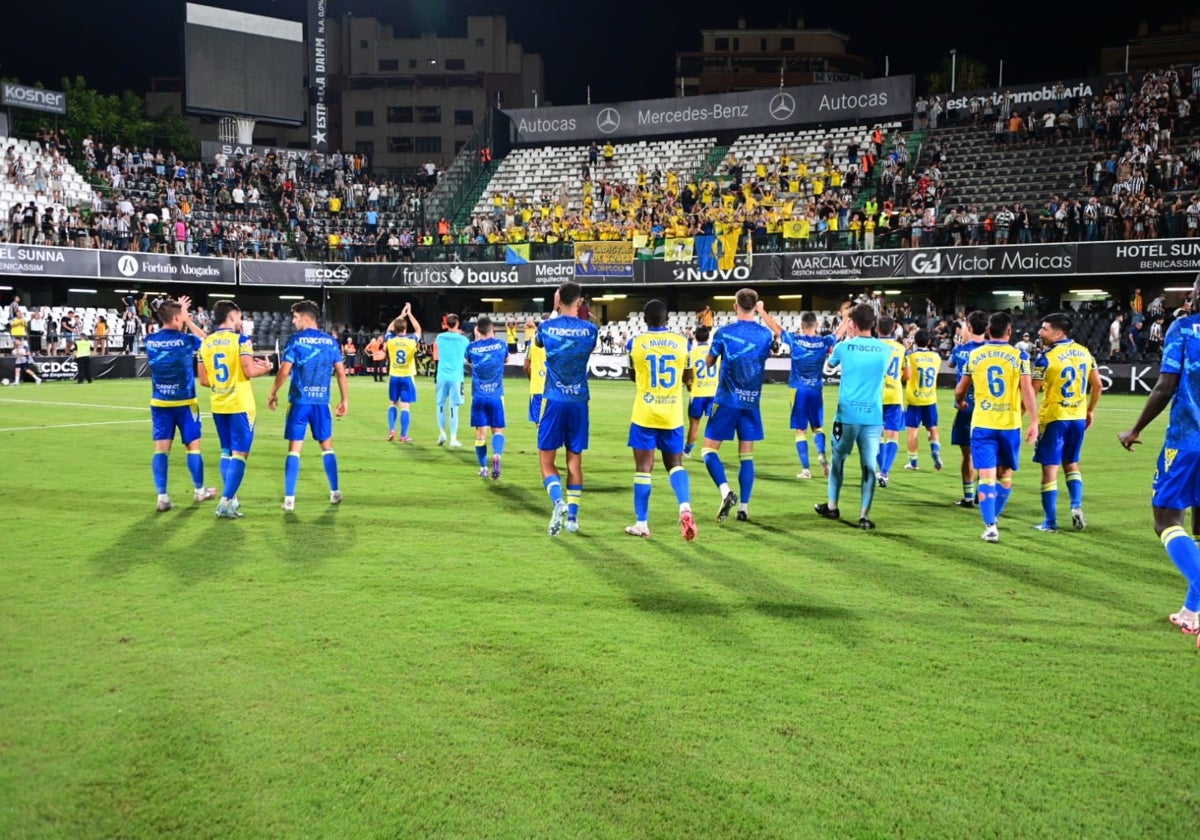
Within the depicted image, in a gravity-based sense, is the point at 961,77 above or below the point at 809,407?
above

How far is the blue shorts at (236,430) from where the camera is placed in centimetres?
972

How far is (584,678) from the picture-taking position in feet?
16.9

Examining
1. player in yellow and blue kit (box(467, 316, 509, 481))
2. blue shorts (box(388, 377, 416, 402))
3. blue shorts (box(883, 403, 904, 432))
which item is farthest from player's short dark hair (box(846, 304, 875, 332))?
blue shorts (box(388, 377, 416, 402))

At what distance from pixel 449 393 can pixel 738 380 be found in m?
7.71

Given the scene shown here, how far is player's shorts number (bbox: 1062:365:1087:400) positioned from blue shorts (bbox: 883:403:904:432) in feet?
10.4

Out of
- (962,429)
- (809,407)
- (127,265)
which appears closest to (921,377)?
(809,407)

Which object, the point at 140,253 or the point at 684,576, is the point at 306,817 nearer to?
the point at 684,576

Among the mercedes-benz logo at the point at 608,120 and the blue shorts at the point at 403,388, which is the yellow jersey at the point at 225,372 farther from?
the mercedes-benz logo at the point at 608,120

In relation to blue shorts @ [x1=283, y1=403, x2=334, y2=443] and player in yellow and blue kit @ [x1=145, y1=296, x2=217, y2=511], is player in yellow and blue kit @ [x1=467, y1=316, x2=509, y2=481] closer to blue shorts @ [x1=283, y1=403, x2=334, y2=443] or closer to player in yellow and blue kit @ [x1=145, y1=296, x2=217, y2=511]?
blue shorts @ [x1=283, y1=403, x2=334, y2=443]

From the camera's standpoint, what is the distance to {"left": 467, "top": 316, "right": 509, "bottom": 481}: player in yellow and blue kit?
495 inches

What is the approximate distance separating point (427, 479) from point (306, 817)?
900 centimetres

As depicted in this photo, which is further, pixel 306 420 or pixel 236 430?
pixel 306 420

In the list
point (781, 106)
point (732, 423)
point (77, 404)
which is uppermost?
point (781, 106)

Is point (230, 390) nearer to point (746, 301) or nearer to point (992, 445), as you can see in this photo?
point (746, 301)
